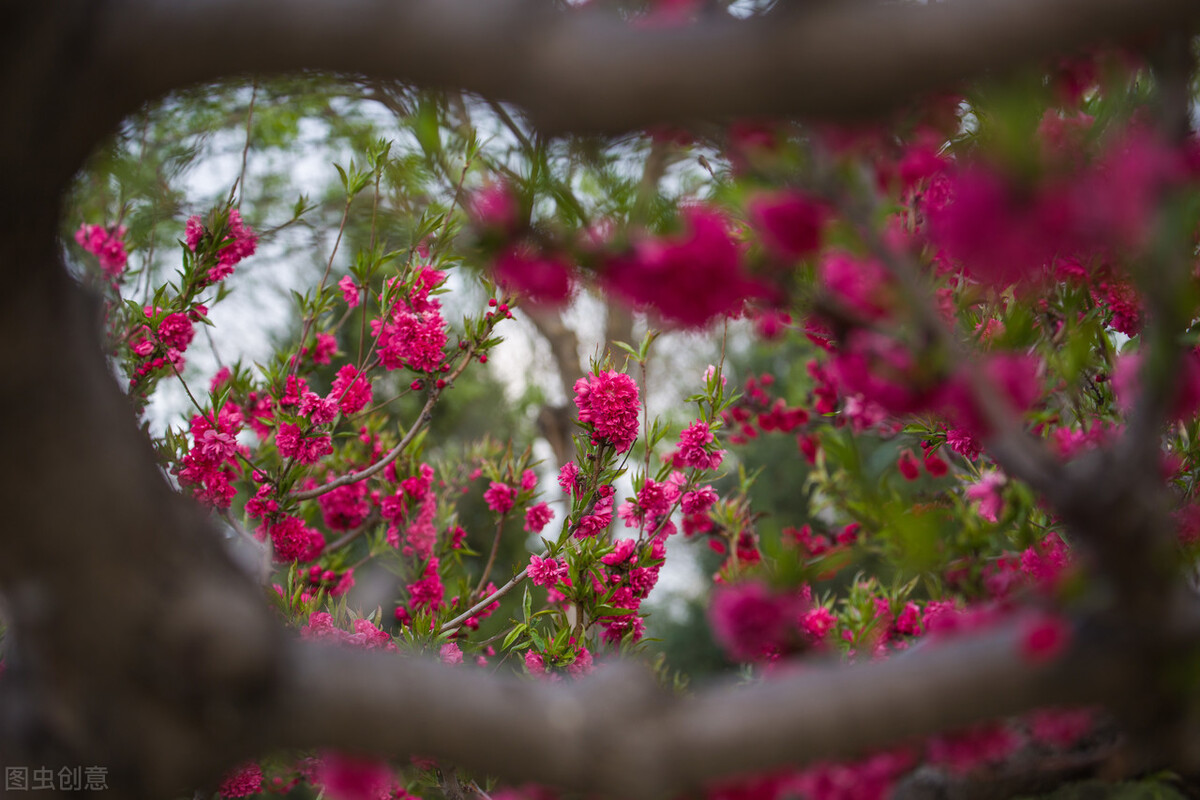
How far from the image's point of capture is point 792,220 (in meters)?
0.96

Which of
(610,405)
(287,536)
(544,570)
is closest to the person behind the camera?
(610,405)

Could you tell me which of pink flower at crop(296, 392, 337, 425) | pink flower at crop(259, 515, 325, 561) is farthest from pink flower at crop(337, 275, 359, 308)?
pink flower at crop(259, 515, 325, 561)

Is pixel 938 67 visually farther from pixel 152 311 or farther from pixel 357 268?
pixel 152 311

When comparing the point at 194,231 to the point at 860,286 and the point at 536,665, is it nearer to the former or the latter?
the point at 536,665

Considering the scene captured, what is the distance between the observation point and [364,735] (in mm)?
926

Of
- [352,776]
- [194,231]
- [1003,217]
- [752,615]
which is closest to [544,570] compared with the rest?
[352,776]

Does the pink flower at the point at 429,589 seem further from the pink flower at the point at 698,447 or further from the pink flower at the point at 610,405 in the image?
the pink flower at the point at 698,447

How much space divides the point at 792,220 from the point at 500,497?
2241 mm

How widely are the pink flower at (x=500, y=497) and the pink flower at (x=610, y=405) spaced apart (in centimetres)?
72

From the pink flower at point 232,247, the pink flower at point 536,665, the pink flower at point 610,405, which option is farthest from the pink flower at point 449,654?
the pink flower at point 232,247

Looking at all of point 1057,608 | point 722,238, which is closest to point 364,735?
point 722,238

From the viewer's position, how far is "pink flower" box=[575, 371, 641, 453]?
93.5 inches

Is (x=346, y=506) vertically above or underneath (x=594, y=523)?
above

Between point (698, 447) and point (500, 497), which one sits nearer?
point (698, 447)
